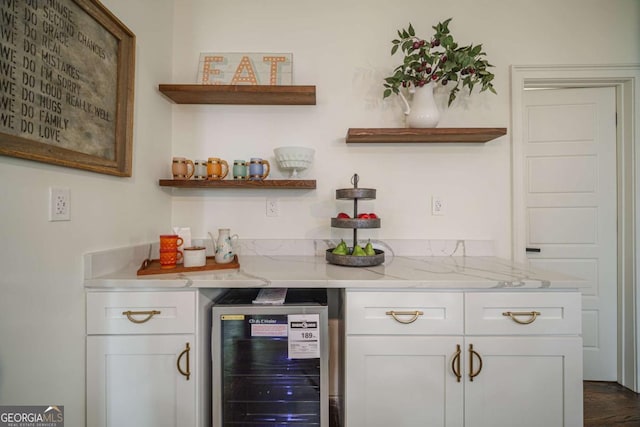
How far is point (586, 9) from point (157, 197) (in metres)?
2.96

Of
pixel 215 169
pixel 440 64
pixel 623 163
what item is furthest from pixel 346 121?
pixel 623 163

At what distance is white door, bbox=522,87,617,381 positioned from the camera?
5.79ft

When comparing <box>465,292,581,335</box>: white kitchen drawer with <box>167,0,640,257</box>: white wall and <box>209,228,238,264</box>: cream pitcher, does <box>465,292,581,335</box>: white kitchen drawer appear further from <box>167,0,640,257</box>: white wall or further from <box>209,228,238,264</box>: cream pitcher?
<box>209,228,238,264</box>: cream pitcher

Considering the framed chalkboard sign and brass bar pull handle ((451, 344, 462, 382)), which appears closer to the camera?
the framed chalkboard sign

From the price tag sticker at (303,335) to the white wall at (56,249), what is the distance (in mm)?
842

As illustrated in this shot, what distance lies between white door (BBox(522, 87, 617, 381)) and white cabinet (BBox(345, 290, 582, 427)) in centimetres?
95

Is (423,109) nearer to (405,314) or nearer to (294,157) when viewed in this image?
(294,157)

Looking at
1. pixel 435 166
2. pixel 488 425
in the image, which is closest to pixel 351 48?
pixel 435 166

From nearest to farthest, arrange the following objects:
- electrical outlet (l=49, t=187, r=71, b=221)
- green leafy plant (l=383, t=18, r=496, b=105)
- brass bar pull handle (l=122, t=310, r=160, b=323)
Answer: electrical outlet (l=49, t=187, r=71, b=221) → brass bar pull handle (l=122, t=310, r=160, b=323) → green leafy plant (l=383, t=18, r=496, b=105)

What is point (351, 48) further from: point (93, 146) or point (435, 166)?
point (93, 146)

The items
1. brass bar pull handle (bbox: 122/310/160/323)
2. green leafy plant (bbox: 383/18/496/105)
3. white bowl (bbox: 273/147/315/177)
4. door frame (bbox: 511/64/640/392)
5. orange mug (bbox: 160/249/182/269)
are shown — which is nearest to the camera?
brass bar pull handle (bbox: 122/310/160/323)

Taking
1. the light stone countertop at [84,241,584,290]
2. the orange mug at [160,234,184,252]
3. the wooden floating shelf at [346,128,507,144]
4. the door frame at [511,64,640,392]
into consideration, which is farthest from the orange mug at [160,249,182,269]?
the door frame at [511,64,640,392]

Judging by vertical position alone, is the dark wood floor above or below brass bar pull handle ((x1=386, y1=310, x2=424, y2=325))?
below

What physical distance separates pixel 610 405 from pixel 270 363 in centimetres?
211
